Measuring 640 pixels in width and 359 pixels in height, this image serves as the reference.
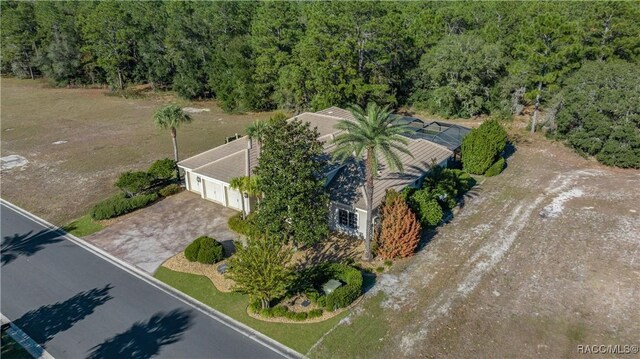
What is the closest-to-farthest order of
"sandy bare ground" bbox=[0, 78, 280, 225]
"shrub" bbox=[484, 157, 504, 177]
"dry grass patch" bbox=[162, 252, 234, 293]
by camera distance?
"dry grass patch" bbox=[162, 252, 234, 293]
"sandy bare ground" bbox=[0, 78, 280, 225]
"shrub" bbox=[484, 157, 504, 177]

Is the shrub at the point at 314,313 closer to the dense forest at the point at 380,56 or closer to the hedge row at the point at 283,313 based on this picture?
the hedge row at the point at 283,313

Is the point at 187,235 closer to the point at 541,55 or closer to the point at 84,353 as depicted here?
the point at 84,353

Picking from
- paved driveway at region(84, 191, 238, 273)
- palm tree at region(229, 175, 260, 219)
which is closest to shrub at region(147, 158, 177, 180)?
paved driveway at region(84, 191, 238, 273)

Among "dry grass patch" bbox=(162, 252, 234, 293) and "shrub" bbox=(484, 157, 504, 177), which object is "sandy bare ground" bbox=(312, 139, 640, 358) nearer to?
"shrub" bbox=(484, 157, 504, 177)

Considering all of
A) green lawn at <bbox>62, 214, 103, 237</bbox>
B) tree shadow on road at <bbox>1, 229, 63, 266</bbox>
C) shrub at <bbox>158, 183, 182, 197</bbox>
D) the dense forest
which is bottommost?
tree shadow on road at <bbox>1, 229, 63, 266</bbox>

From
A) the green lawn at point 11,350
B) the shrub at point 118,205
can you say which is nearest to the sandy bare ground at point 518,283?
the green lawn at point 11,350

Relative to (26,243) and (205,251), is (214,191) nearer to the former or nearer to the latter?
(205,251)

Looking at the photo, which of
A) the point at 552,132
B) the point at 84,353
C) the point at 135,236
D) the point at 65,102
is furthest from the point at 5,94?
the point at 552,132
